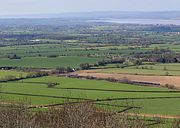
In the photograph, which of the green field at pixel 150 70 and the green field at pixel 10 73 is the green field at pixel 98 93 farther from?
the green field at pixel 150 70

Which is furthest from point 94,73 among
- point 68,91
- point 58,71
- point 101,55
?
point 101,55

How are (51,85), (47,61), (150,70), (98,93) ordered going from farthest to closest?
(47,61)
(150,70)
(51,85)
(98,93)

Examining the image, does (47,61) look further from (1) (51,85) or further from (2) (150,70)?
(1) (51,85)

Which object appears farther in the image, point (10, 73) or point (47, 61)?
point (47, 61)

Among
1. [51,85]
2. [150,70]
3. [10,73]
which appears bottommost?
[150,70]

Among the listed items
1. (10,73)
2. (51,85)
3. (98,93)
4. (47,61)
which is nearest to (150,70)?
(51,85)

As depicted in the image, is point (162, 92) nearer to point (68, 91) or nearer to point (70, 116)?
point (68, 91)
